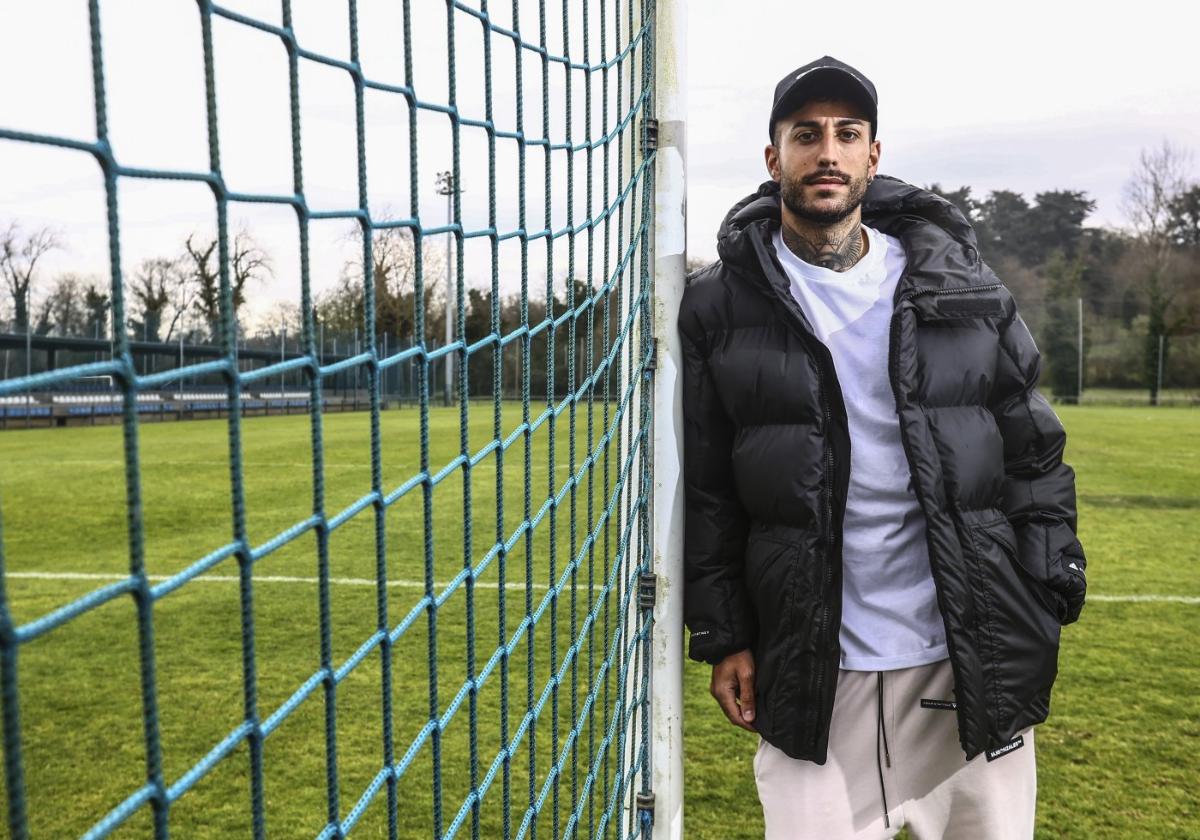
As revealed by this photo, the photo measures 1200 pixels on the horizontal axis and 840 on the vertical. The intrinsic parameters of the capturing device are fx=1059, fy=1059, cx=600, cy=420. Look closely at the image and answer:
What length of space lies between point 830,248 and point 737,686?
0.81 m

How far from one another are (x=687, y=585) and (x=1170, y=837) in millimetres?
1520

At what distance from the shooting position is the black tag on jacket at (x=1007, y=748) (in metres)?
1.72

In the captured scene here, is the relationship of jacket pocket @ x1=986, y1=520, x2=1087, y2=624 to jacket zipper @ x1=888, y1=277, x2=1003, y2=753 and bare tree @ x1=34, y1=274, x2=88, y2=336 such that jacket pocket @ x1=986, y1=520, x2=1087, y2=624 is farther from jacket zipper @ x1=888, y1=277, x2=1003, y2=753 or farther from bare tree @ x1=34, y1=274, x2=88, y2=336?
bare tree @ x1=34, y1=274, x2=88, y2=336

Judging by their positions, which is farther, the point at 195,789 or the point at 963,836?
the point at 195,789

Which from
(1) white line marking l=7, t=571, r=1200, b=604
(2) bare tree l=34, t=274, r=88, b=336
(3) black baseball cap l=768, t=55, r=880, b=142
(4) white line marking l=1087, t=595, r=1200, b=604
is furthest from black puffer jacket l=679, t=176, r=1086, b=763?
(2) bare tree l=34, t=274, r=88, b=336

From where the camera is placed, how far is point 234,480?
0.98 m

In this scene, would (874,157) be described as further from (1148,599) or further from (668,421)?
(1148,599)

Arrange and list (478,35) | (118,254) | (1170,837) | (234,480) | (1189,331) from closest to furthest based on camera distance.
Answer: (118,254)
(234,480)
(478,35)
(1170,837)
(1189,331)

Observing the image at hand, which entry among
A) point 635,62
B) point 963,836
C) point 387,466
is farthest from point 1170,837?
point 387,466

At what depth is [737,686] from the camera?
6.34 feet

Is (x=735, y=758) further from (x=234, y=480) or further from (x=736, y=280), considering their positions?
(x=234, y=480)

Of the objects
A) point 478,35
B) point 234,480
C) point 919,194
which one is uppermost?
point 478,35

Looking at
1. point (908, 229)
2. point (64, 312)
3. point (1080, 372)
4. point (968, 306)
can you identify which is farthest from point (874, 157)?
point (1080, 372)

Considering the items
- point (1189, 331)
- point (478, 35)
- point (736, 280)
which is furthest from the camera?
point (1189, 331)
